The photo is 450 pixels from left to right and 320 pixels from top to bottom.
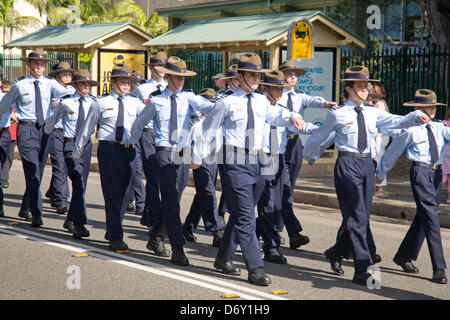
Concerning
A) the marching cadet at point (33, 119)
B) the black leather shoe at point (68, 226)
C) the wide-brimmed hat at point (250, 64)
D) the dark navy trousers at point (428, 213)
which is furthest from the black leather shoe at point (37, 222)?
the dark navy trousers at point (428, 213)

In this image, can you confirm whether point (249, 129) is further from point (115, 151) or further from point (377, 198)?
point (377, 198)

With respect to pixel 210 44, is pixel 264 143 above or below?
below

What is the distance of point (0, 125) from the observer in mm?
10695

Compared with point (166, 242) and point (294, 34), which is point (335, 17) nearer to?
point (294, 34)

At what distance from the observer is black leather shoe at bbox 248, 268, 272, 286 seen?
22.2ft

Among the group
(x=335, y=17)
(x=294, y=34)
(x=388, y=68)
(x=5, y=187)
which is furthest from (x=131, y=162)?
(x=335, y=17)

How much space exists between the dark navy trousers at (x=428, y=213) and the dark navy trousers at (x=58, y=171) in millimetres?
5479

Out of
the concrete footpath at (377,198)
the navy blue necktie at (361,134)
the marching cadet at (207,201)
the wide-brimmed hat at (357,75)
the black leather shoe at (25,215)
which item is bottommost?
the concrete footpath at (377,198)

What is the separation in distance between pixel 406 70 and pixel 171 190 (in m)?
9.11

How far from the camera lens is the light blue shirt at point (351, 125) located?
23.7ft

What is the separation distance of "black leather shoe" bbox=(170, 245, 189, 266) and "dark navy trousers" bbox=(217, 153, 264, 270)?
0.80m

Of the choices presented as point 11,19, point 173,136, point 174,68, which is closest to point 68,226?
point 173,136

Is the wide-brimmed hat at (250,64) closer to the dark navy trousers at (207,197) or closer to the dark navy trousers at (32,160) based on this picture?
the dark navy trousers at (207,197)
